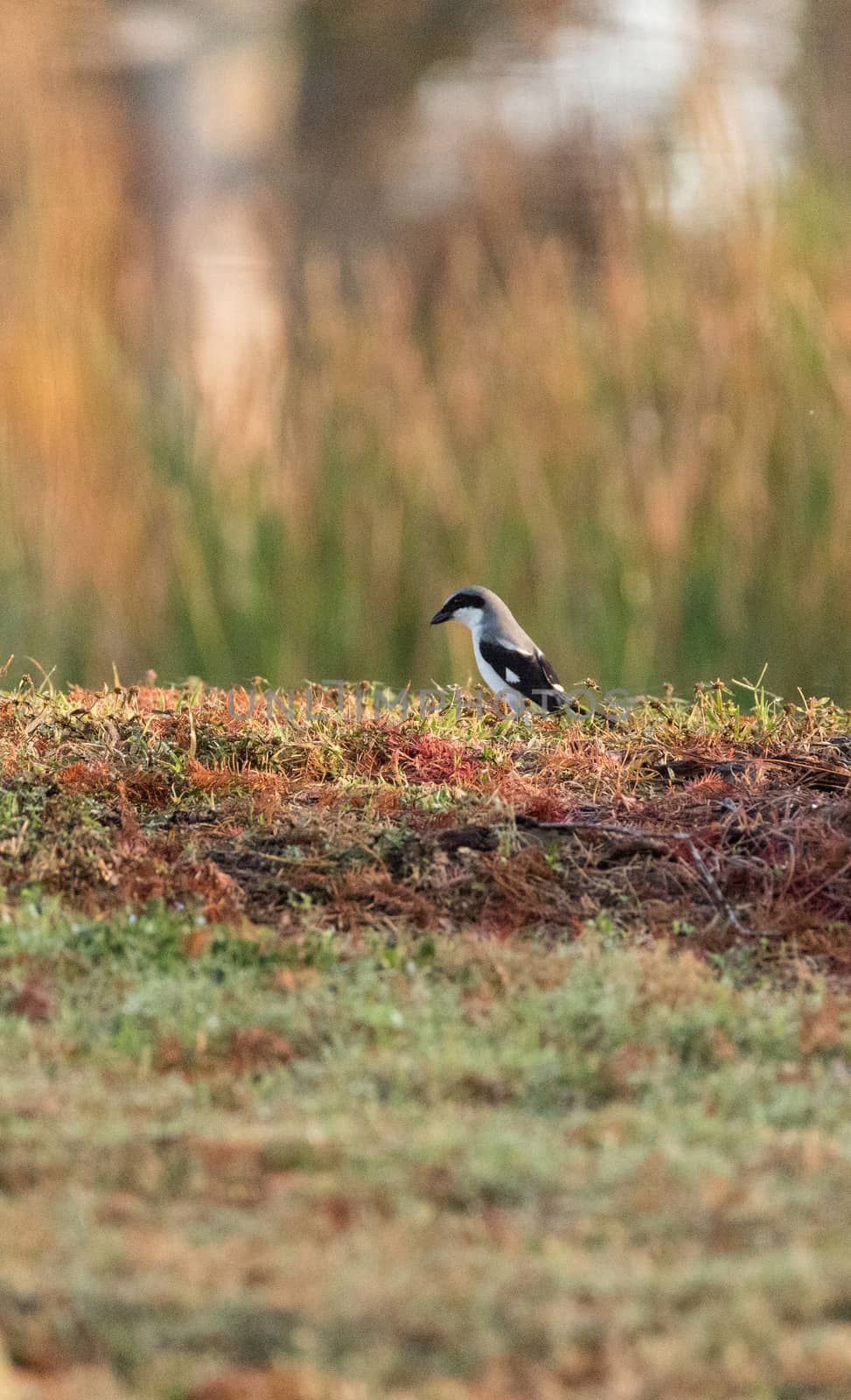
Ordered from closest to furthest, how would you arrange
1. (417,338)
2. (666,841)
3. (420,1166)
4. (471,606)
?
(420,1166), (666,841), (471,606), (417,338)

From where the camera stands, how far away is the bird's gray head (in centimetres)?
655

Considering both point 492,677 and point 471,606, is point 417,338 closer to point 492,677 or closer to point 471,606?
point 471,606

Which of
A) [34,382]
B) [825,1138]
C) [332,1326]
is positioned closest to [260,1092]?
[332,1326]

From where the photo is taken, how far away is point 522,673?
250 inches

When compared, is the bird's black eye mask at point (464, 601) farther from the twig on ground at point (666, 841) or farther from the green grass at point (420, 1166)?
the green grass at point (420, 1166)

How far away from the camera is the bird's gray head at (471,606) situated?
21.5 feet

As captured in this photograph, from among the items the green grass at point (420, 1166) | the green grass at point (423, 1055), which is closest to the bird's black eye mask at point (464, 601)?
the green grass at point (423, 1055)

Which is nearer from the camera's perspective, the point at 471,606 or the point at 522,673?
the point at 522,673

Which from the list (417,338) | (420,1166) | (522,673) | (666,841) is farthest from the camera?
(417,338)

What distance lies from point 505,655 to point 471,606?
37 centimetres

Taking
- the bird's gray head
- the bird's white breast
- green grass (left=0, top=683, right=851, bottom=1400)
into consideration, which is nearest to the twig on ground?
green grass (left=0, top=683, right=851, bottom=1400)

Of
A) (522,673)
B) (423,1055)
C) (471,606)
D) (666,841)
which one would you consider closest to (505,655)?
(522,673)

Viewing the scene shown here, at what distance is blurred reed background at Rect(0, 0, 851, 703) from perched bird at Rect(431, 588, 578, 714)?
56 cm

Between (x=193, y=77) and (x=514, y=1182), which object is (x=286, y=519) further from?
(x=514, y=1182)
